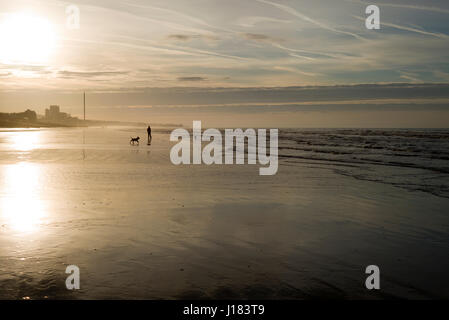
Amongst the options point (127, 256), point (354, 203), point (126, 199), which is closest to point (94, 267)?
point (127, 256)

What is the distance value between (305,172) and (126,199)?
36.2 ft

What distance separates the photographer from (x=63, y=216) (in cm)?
1029

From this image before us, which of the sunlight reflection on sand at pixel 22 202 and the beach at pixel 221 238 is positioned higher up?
the sunlight reflection on sand at pixel 22 202

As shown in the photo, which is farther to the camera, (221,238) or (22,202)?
(22,202)

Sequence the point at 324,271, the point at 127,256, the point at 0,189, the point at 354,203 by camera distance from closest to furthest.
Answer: the point at 324,271 < the point at 127,256 < the point at 354,203 < the point at 0,189

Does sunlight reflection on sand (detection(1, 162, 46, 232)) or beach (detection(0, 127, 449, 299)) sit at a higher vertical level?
sunlight reflection on sand (detection(1, 162, 46, 232))

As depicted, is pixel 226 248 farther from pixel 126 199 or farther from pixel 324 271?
pixel 126 199

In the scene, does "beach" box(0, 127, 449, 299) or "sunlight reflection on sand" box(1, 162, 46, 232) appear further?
"sunlight reflection on sand" box(1, 162, 46, 232)

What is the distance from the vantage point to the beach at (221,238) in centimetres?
605

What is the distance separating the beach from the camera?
6.05 metres

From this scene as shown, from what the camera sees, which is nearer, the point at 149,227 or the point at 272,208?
the point at 149,227

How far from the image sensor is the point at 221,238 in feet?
28.3

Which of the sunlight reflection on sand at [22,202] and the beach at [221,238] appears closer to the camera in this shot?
the beach at [221,238]

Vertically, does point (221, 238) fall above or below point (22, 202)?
below
